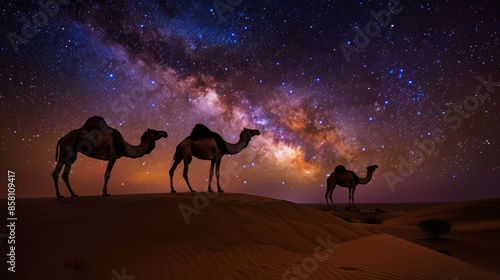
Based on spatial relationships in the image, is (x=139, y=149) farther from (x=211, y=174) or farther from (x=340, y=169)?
(x=340, y=169)

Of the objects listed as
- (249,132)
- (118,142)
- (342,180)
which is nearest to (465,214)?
(342,180)

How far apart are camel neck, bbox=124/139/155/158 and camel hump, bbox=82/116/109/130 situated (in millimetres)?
1525

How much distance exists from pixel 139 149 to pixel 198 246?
792 cm

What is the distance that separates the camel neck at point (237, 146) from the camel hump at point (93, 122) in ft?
19.0

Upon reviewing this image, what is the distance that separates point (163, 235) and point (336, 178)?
26130 mm

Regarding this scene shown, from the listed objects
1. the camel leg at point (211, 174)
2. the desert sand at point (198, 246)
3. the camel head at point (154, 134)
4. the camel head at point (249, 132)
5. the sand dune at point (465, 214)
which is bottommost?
the sand dune at point (465, 214)

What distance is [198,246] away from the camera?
6098 millimetres

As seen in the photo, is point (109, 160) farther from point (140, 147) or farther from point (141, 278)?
point (141, 278)

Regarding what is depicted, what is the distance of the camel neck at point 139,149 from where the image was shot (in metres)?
12.5

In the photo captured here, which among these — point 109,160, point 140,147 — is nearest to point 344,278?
point 109,160

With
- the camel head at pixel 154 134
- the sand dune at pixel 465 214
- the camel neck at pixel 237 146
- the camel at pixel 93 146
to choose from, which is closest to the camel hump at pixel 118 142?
the camel at pixel 93 146

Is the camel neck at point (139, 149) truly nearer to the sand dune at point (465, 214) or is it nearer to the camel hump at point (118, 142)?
the camel hump at point (118, 142)

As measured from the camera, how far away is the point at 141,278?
4805mm

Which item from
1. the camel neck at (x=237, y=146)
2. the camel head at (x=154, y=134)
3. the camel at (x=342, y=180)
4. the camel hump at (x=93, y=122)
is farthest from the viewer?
the camel at (x=342, y=180)
